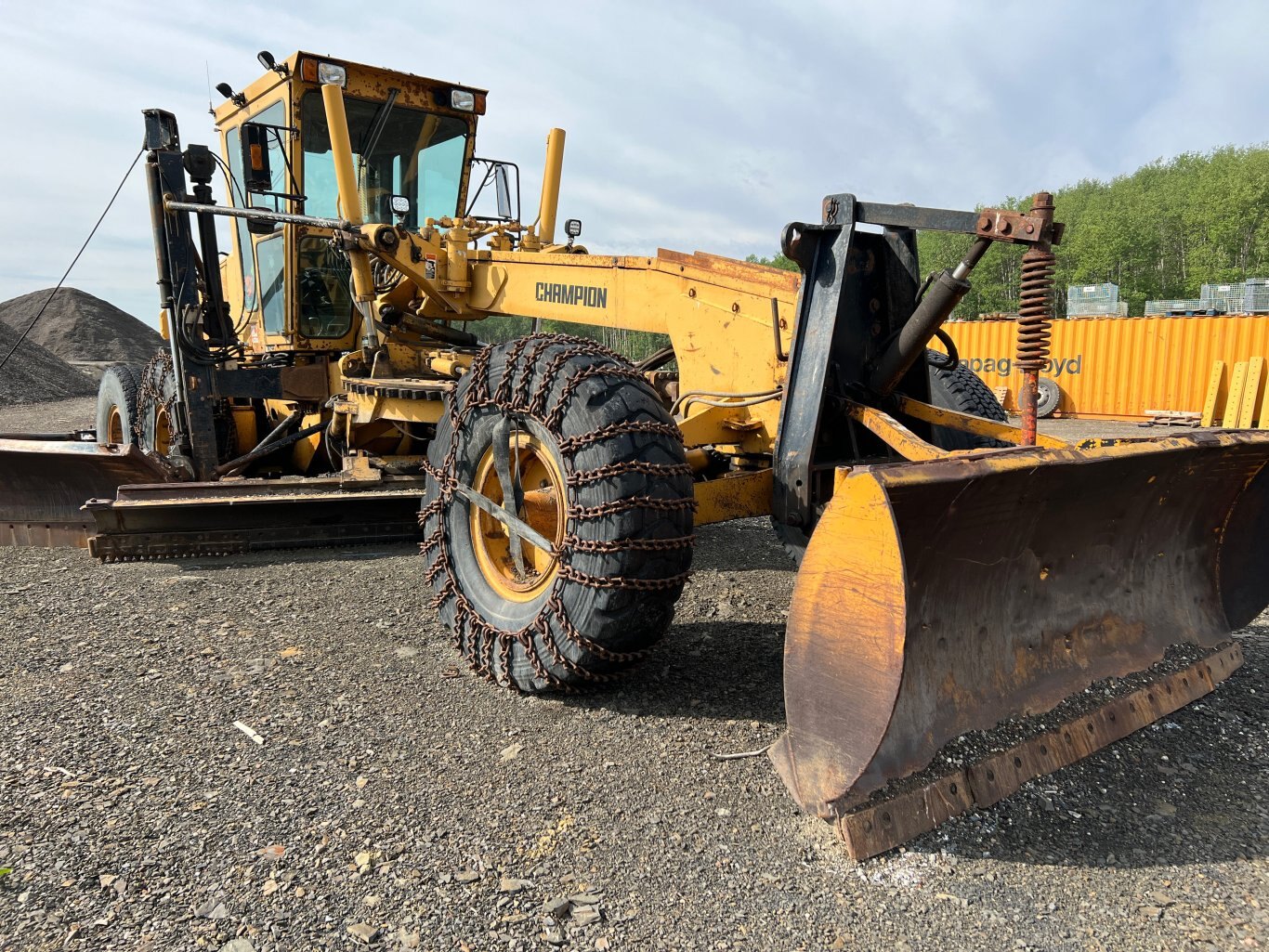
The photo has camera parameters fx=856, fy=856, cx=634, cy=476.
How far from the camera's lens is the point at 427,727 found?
10.6ft

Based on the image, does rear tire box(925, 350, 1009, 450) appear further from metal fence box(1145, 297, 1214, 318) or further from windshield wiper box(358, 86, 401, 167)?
metal fence box(1145, 297, 1214, 318)

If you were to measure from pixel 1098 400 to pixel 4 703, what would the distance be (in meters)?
21.6

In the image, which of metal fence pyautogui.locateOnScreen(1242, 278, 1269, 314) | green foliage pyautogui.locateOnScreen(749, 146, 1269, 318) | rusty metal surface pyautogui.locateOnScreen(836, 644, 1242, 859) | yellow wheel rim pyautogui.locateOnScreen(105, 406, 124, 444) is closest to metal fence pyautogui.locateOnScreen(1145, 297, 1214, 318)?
metal fence pyautogui.locateOnScreen(1242, 278, 1269, 314)

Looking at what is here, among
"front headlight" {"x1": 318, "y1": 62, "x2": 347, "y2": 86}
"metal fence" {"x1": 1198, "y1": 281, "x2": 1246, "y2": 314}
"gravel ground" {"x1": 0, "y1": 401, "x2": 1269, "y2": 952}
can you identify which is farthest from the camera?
"metal fence" {"x1": 1198, "y1": 281, "x2": 1246, "y2": 314}

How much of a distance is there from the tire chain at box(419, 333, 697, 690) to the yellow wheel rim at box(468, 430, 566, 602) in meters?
0.13

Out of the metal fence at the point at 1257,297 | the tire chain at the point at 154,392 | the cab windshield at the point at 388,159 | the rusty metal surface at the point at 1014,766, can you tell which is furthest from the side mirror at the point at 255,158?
the metal fence at the point at 1257,297

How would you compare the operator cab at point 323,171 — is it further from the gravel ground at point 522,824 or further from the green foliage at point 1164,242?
the green foliage at point 1164,242

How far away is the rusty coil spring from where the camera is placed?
282cm

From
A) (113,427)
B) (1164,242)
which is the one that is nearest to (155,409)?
(113,427)

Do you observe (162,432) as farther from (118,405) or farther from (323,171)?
(323,171)

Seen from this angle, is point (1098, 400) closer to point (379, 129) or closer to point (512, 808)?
point (379, 129)

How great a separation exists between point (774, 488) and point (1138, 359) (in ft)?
64.0

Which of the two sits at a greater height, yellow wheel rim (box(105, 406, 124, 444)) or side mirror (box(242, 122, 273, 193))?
side mirror (box(242, 122, 273, 193))

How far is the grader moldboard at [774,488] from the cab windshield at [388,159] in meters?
0.07
